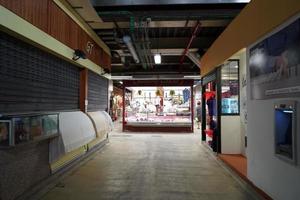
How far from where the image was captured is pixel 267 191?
3.45 meters

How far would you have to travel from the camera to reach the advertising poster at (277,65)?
2709 millimetres

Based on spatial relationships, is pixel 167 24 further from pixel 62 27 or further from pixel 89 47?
pixel 62 27

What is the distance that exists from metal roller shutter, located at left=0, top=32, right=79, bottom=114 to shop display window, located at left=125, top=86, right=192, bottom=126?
774 cm

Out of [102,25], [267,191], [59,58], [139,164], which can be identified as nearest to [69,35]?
[59,58]

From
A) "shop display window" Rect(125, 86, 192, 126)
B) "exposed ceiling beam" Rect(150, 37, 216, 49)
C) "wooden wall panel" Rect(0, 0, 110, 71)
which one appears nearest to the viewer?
"wooden wall panel" Rect(0, 0, 110, 71)

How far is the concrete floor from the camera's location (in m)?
3.78

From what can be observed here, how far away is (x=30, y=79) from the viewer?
3920 millimetres

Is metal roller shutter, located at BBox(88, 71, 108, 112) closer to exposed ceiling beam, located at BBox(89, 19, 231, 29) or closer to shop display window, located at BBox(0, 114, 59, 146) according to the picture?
exposed ceiling beam, located at BBox(89, 19, 231, 29)

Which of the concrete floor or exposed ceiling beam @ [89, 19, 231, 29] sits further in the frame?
exposed ceiling beam @ [89, 19, 231, 29]

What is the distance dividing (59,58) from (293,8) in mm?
4176

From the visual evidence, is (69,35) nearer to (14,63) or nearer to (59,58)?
(59,58)

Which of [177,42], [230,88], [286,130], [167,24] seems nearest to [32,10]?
[167,24]

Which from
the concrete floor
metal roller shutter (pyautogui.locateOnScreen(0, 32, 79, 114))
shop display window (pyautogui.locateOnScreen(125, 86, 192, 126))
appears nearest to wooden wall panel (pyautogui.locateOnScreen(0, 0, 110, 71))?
metal roller shutter (pyautogui.locateOnScreen(0, 32, 79, 114))

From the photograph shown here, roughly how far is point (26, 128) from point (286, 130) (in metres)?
3.40
